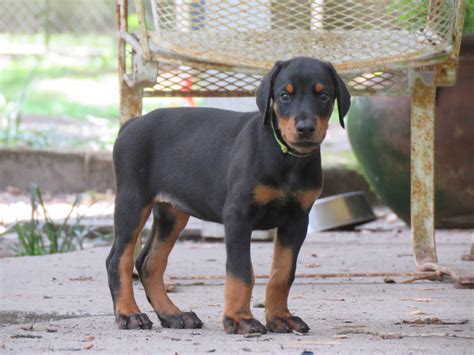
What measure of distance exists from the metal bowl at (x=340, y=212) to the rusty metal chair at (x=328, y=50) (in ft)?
5.33

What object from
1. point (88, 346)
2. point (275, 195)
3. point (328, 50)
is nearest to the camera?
point (88, 346)

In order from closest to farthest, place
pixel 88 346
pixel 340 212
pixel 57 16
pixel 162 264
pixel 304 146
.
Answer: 1. pixel 88 346
2. pixel 304 146
3. pixel 162 264
4. pixel 340 212
5. pixel 57 16

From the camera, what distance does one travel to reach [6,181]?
8234 millimetres

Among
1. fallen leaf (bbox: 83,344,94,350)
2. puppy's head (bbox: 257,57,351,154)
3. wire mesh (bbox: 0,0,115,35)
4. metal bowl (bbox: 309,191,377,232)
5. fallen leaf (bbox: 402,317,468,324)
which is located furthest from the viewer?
wire mesh (bbox: 0,0,115,35)

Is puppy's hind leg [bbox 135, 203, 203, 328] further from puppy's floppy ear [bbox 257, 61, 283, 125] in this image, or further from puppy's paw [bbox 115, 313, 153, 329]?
puppy's floppy ear [bbox 257, 61, 283, 125]

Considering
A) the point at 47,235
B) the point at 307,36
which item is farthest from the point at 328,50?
the point at 47,235

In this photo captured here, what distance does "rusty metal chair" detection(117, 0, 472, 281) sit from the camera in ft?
13.7

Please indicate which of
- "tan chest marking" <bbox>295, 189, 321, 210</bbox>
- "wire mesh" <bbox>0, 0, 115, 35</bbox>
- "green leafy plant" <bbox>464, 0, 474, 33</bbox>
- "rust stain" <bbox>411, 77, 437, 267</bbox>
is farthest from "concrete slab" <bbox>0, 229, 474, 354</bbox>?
"wire mesh" <bbox>0, 0, 115, 35</bbox>

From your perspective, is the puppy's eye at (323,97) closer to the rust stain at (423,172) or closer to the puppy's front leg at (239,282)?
the puppy's front leg at (239,282)

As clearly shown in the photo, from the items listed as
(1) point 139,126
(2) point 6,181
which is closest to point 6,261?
(1) point 139,126

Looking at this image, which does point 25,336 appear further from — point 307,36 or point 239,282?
point 307,36

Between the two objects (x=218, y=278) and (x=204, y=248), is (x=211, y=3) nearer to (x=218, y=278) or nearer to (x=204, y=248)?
(x=218, y=278)

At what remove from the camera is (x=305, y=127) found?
124 inches

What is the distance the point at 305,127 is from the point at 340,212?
3.15 m
